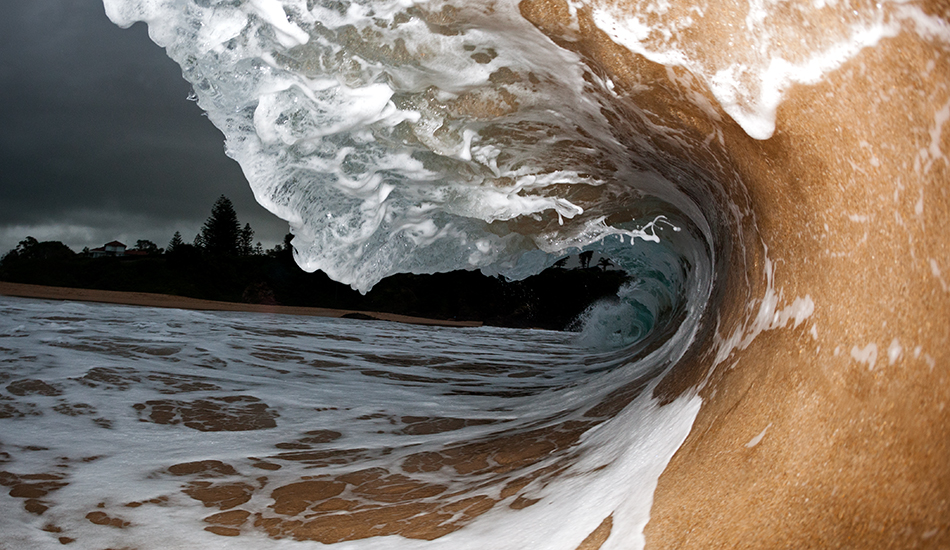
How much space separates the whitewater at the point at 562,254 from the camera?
1.34m

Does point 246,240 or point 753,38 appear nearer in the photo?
point 753,38

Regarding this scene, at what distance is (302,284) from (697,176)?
42533 mm

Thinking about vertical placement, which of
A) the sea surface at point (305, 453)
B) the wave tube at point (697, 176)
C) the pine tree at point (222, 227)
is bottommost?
the sea surface at point (305, 453)

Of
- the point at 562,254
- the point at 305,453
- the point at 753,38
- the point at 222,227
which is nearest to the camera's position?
the point at 753,38

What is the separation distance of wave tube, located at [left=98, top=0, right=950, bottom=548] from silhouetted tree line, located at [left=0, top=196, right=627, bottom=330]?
3316cm

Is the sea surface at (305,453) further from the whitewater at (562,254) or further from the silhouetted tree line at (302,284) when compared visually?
the silhouetted tree line at (302,284)

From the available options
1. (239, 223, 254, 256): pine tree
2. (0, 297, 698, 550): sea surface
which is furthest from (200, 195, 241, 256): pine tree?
(0, 297, 698, 550): sea surface

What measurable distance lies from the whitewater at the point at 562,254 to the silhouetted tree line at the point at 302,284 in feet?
108

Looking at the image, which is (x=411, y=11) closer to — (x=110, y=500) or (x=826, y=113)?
(x=826, y=113)

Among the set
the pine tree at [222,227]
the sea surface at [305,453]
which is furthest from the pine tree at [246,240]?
the sea surface at [305,453]

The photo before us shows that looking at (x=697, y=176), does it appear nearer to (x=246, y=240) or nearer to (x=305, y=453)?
(x=305, y=453)

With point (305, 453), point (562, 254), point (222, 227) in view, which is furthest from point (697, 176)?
point (222, 227)

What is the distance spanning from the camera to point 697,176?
126 inches

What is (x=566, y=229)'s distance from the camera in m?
5.25
